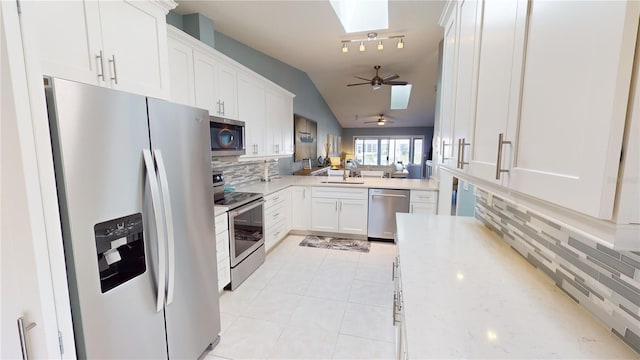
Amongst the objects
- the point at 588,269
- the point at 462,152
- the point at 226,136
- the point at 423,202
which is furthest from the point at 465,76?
the point at 423,202

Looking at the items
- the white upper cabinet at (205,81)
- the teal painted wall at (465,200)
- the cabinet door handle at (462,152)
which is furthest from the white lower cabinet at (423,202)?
the white upper cabinet at (205,81)

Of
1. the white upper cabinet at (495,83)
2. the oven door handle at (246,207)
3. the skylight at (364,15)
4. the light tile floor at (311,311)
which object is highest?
the skylight at (364,15)

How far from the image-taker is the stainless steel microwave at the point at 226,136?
7.88 ft

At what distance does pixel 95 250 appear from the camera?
1.06 metres

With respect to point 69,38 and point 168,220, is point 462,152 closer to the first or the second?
point 168,220

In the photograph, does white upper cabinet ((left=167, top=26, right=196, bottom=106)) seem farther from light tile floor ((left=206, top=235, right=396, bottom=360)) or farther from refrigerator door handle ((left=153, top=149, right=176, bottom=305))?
light tile floor ((left=206, top=235, right=396, bottom=360))

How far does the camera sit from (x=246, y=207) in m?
2.63

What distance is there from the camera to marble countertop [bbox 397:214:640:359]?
2.44 feet

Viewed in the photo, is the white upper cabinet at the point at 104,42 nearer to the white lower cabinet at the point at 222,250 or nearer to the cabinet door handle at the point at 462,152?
the white lower cabinet at the point at 222,250

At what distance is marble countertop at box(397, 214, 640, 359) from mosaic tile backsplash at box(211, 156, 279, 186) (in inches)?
83.0

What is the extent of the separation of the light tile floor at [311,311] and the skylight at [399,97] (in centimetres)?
647

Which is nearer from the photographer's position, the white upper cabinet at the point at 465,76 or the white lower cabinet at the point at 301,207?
the white upper cabinet at the point at 465,76

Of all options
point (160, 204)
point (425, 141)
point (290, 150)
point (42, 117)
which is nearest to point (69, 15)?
point (42, 117)

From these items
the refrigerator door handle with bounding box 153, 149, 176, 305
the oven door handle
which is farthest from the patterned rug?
the refrigerator door handle with bounding box 153, 149, 176, 305
